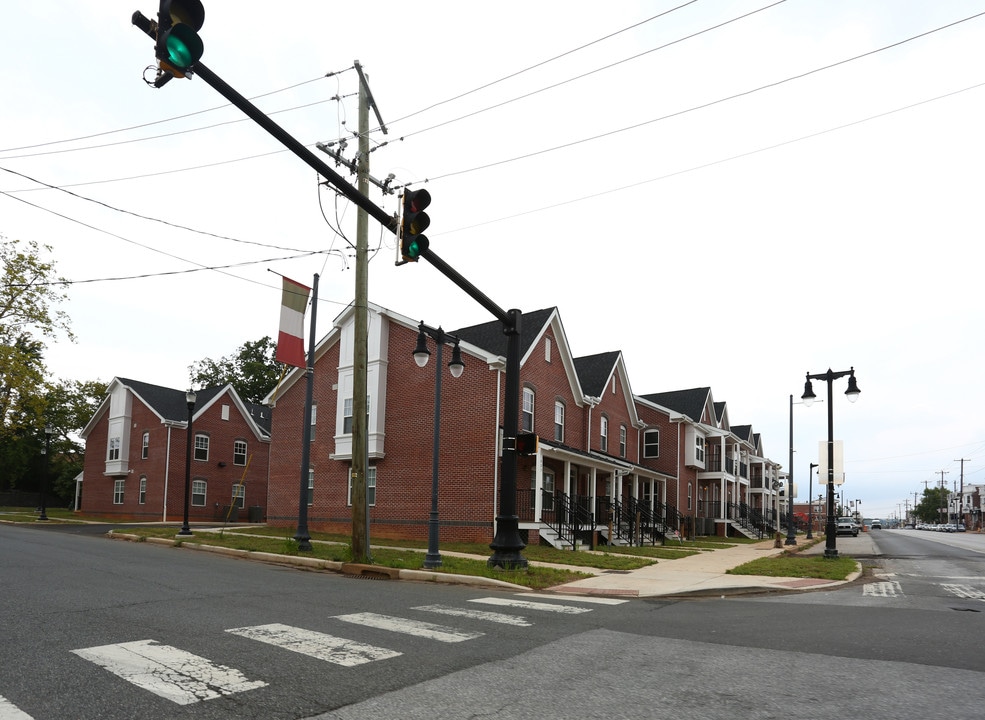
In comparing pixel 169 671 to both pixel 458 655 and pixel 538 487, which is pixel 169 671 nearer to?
pixel 458 655

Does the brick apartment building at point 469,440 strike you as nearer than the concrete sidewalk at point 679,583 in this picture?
No

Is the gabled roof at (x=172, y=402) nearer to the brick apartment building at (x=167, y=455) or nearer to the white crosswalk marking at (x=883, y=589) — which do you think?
the brick apartment building at (x=167, y=455)

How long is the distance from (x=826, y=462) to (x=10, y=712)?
73.1 feet

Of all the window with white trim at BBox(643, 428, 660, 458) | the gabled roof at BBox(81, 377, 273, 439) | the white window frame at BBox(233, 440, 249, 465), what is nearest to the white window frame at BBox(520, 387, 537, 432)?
the window with white trim at BBox(643, 428, 660, 458)

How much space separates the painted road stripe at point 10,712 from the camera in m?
4.71

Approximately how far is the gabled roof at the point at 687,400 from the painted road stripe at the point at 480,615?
35772 millimetres

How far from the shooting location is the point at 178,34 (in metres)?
6.84

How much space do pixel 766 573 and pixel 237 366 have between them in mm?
57434

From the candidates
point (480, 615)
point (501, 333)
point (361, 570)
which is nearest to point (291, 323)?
point (361, 570)

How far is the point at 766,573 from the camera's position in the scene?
1641 cm

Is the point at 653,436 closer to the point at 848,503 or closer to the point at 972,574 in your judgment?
the point at 972,574

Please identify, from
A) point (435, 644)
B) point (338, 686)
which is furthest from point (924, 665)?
point (338, 686)

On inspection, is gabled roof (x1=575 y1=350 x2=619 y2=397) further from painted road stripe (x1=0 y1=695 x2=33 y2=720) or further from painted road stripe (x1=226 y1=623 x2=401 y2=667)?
painted road stripe (x1=0 y1=695 x2=33 y2=720)

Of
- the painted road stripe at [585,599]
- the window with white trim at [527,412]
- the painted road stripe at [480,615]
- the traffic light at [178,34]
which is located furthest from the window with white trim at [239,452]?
the traffic light at [178,34]
